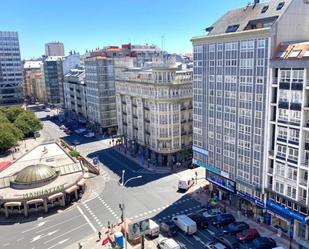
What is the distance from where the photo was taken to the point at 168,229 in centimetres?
5881

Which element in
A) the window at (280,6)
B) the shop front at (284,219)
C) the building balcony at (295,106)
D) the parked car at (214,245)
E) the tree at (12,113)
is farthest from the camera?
the tree at (12,113)

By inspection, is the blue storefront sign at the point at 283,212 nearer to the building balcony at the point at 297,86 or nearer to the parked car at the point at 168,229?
the parked car at the point at 168,229

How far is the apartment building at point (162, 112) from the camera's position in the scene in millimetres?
90438

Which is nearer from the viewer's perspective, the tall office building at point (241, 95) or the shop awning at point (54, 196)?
the tall office building at point (241, 95)

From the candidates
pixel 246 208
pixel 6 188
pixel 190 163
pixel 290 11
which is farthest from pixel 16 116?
pixel 290 11

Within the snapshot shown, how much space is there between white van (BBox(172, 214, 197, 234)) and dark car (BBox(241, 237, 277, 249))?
9.91 m

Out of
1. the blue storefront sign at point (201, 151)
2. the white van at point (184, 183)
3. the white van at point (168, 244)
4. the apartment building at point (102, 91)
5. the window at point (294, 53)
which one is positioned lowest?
the white van at point (168, 244)

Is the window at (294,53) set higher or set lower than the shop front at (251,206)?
higher

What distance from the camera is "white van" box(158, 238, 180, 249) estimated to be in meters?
51.9

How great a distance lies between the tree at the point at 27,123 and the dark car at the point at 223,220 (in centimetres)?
9572

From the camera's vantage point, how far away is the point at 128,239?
186 ft

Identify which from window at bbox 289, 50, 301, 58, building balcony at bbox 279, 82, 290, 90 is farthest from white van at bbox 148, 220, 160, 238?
window at bbox 289, 50, 301, 58

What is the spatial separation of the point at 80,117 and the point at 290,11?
131m

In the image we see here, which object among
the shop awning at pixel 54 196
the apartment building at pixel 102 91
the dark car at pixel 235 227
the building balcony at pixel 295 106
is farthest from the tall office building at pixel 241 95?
the apartment building at pixel 102 91
